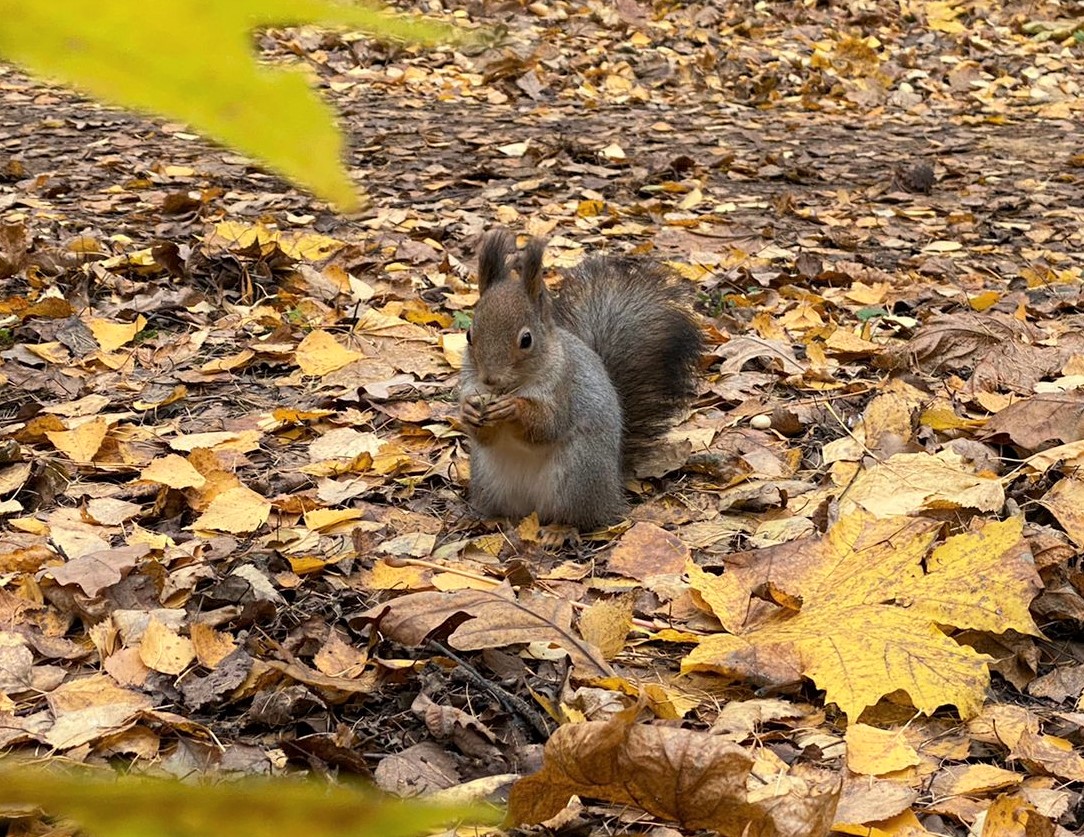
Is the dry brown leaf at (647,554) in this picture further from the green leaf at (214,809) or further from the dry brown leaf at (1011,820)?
the green leaf at (214,809)

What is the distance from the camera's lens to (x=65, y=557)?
1866mm

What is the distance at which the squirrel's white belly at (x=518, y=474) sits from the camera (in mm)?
2174

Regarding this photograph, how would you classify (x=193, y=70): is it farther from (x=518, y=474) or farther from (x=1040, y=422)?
(x=1040, y=422)

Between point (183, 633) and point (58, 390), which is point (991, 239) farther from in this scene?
point (183, 633)

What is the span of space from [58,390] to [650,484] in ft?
4.17

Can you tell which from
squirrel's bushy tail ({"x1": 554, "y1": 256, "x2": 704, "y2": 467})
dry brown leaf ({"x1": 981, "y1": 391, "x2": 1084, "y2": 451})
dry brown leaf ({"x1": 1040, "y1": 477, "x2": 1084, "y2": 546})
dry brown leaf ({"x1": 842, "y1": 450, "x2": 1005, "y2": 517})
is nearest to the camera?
dry brown leaf ({"x1": 1040, "y1": 477, "x2": 1084, "y2": 546})

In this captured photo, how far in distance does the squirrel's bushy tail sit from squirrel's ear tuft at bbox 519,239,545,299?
14.5 inches

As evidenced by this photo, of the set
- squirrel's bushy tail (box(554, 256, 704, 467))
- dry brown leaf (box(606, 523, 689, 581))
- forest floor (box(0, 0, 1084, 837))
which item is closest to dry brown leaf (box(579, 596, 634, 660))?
forest floor (box(0, 0, 1084, 837))

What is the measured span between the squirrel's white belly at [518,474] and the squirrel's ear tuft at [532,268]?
27 centimetres

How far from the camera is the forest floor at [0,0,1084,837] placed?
1402 millimetres

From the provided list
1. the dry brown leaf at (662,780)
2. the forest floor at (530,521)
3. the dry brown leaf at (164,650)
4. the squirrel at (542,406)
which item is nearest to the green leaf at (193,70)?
the forest floor at (530,521)

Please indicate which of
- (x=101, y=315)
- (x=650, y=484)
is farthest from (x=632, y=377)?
(x=101, y=315)

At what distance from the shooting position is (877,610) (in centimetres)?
152

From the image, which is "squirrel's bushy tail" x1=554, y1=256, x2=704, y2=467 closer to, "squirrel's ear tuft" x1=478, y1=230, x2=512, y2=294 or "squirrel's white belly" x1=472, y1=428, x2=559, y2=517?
"squirrel's white belly" x1=472, y1=428, x2=559, y2=517
